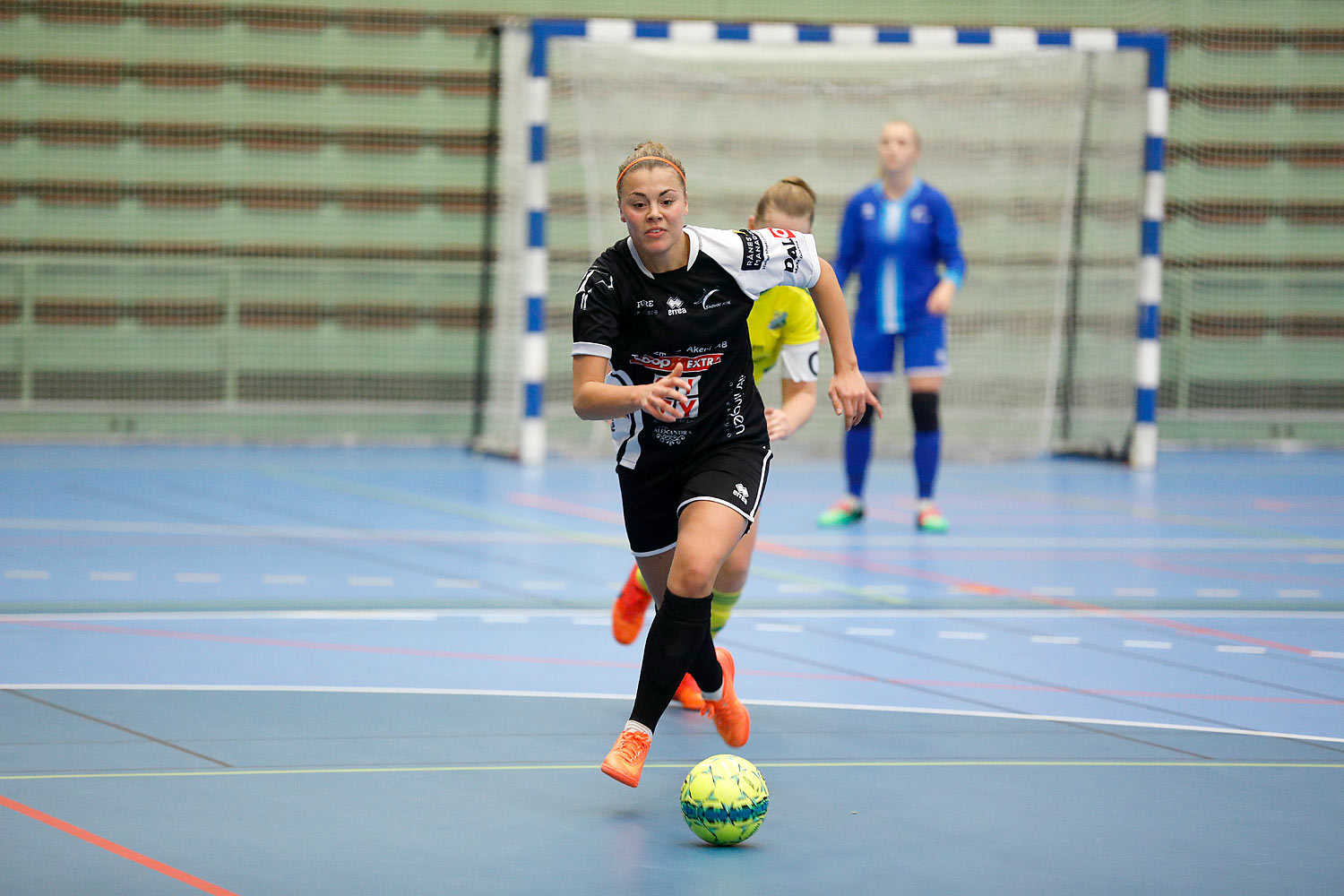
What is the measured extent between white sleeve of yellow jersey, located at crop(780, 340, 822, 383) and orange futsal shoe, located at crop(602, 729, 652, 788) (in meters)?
1.56

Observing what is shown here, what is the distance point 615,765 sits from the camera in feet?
11.6

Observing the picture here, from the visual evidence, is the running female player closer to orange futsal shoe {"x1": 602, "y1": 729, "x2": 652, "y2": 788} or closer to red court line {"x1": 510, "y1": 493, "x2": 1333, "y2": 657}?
red court line {"x1": 510, "y1": 493, "x2": 1333, "y2": 657}

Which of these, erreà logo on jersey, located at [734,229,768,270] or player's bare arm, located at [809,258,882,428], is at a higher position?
erreà logo on jersey, located at [734,229,768,270]

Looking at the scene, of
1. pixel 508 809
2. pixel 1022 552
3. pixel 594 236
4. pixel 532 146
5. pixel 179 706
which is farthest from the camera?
pixel 594 236

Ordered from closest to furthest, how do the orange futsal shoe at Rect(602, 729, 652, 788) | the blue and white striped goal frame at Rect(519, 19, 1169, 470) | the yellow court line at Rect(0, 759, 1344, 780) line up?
the orange futsal shoe at Rect(602, 729, 652, 788) < the yellow court line at Rect(0, 759, 1344, 780) < the blue and white striped goal frame at Rect(519, 19, 1169, 470)

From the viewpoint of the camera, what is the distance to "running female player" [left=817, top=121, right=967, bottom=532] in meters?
8.52

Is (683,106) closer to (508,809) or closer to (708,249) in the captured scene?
(708,249)

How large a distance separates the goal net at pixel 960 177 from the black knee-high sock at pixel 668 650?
8.73 metres

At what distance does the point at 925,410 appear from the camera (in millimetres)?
8648

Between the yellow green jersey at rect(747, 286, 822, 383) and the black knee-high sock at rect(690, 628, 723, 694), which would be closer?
the black knee-high sock at rect(690, 628, 723, 694)

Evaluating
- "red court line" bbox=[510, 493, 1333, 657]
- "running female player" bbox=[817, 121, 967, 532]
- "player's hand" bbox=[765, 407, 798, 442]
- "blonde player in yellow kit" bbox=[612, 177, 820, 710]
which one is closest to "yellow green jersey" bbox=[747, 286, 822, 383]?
"blonde player in yellow kit" bbox=[612, 177, 820, 710]

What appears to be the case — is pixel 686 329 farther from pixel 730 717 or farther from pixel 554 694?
pixel 554 694

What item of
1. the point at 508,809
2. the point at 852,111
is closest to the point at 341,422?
the point at 852,111

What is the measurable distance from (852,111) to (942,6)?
53.8 inches
